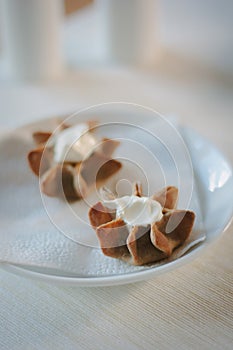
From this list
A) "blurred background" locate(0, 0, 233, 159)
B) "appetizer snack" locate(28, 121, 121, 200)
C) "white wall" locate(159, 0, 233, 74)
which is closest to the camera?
"appetizer snack" locate(28, 121, 121, 200)

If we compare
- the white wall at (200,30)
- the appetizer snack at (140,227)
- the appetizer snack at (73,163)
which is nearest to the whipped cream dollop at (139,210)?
the appetizer snack at (140,227)

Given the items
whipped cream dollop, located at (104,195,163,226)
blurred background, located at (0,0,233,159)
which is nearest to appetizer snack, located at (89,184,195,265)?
whipped cream dollop, located at (104,195,163,226)

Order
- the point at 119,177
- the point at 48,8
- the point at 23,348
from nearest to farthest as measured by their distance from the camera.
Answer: the point at 23,348 → the point at 119,177 → the point at 48,8

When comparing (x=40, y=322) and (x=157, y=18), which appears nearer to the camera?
(x=40, y=322)

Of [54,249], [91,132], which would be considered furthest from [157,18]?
[54,249]

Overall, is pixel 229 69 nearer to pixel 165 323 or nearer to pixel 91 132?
pixel 91 132

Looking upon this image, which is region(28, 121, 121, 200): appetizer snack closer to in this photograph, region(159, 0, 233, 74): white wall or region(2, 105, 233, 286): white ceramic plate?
region(2, 105, 233, 286): white ceramic plate
